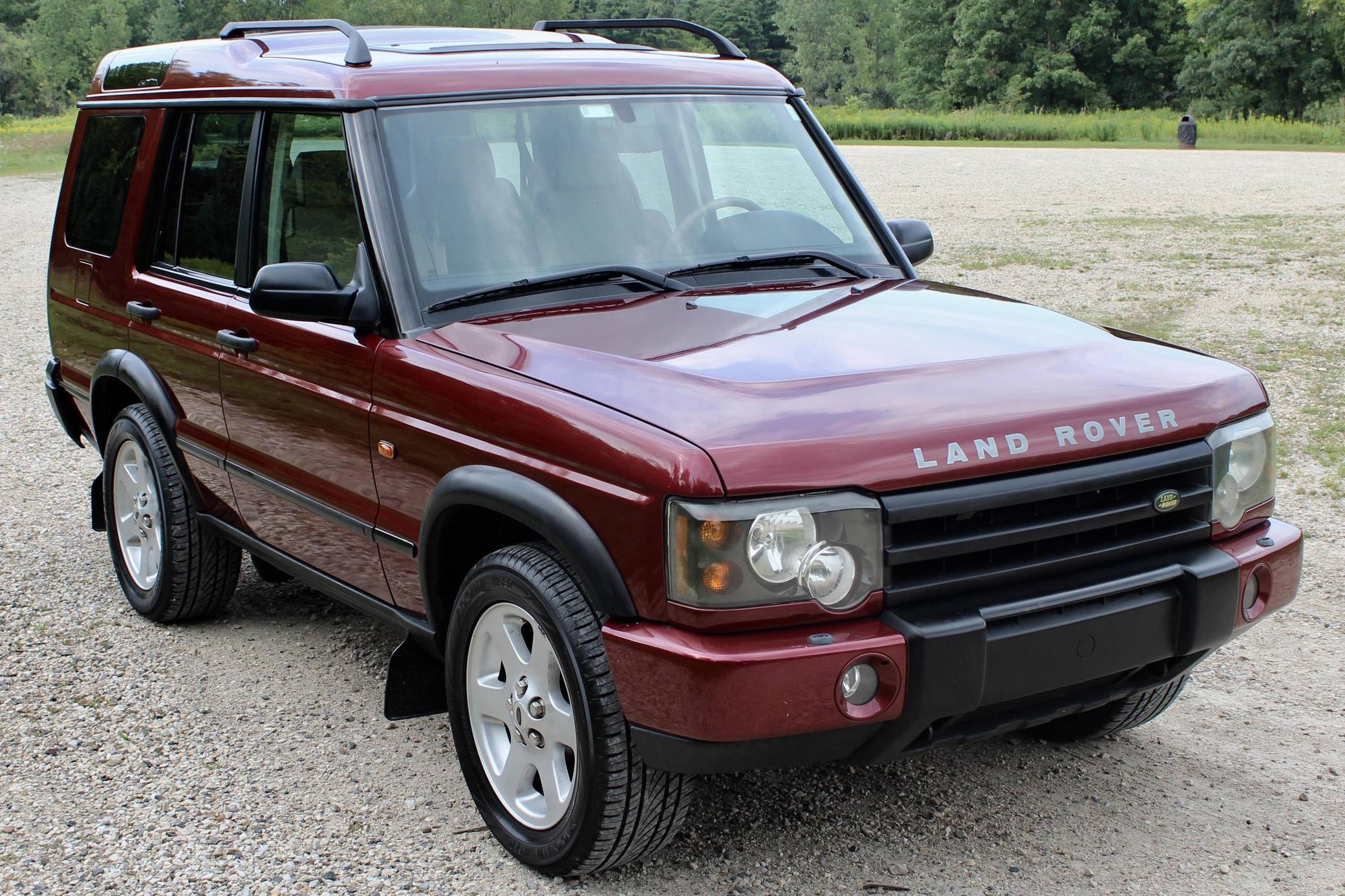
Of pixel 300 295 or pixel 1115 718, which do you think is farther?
pixel 1115 718

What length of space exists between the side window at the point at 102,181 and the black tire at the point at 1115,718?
3.82 m

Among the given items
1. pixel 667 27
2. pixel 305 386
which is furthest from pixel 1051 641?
pixel 667 27

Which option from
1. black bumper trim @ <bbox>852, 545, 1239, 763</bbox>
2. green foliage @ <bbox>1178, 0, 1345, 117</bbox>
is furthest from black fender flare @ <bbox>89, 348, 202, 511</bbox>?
green foliage @ <bbox>1178, 0, 1345, 117</bbox>

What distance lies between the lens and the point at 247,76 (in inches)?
173

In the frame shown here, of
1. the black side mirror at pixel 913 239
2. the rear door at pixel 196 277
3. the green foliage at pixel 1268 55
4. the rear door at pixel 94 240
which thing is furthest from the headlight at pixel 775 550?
the green foliage at pixel 1268 55

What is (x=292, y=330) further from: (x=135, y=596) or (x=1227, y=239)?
(x=1227, y=239)

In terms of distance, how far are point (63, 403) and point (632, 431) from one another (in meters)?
3.96

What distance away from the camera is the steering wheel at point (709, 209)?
4.02 m

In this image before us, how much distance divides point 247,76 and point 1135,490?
3.07 metres

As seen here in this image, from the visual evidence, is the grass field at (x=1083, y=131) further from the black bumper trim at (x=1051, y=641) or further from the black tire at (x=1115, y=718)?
the black bumper trim at (x=1051, y=641)

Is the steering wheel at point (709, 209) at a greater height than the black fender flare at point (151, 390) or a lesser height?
greater

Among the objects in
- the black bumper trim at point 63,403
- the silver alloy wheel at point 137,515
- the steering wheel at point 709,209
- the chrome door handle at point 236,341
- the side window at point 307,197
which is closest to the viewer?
the side window at point 307,197

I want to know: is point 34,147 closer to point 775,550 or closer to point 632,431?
point 632,431

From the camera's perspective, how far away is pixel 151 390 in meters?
4.82
